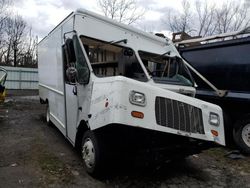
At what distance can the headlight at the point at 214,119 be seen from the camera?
4113 mm

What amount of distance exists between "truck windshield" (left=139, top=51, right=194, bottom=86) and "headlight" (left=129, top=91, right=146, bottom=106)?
4.08ft

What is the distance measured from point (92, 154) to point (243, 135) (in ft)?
11.4

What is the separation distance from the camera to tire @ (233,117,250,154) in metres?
5.88

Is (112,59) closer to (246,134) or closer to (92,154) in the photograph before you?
(92,154)

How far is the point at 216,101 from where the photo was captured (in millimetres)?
6637

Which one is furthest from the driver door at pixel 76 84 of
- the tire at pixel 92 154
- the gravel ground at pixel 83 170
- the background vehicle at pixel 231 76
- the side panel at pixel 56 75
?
the background vehicle at pixel 231 76

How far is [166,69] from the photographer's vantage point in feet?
18.0

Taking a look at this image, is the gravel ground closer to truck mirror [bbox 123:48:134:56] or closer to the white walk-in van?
the white walk-in van

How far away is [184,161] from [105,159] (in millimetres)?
1974

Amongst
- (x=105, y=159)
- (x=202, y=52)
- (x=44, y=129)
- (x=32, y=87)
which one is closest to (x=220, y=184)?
(x=105, y=159)

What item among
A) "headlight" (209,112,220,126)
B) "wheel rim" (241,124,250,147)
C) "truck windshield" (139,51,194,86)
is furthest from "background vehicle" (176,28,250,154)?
"headlight" (209,112,220,126)

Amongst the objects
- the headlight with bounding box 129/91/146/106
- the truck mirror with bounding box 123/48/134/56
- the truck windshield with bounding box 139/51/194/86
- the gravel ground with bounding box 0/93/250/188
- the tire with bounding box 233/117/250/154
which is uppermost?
the truck mirror with bounding box 123/48/134/56

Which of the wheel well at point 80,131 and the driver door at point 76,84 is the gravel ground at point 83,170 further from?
the driver door at point 76,84

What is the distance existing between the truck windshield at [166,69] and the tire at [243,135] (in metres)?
1.66
